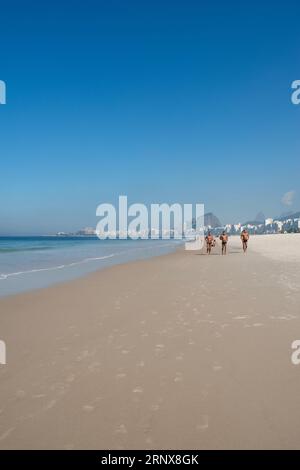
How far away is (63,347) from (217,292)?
6.89 meters

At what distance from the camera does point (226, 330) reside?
23.8 feet

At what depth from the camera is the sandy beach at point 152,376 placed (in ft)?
11.9

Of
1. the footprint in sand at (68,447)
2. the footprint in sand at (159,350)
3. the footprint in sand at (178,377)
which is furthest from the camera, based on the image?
the footprint in sand at (159,350)

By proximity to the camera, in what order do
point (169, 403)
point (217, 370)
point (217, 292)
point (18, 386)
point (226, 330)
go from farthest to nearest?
point (217, 292), point (226, 330), point (217, 370), point (18, 386), point (169, 403)

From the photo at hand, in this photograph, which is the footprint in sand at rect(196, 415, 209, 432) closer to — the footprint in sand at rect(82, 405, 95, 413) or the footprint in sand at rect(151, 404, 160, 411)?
the footprint in sand at rect(151, 404, 160, 411)

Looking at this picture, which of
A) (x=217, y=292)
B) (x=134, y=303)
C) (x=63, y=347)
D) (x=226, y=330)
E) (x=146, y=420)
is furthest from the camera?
(x=217, y=292)

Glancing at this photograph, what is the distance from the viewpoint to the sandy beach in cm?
362

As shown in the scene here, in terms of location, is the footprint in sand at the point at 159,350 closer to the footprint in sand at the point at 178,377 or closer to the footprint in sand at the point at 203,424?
the footprint in sand at the point at 178,377

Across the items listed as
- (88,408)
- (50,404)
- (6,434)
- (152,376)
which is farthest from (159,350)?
(6,434)

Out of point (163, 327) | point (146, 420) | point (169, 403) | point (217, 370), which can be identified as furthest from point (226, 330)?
point (146, 420)

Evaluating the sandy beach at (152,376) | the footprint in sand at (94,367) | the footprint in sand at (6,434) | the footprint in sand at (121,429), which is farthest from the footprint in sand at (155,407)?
the footprint in sand at (6,434)

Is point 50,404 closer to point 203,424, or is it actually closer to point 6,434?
point 6,434
